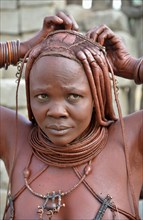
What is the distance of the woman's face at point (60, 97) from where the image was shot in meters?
1.13

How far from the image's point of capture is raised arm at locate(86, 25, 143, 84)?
4.13 ft

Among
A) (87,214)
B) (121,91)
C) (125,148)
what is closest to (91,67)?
(125,148)

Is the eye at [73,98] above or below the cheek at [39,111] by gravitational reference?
above

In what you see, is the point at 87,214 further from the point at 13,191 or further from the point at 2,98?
the point at 2,98

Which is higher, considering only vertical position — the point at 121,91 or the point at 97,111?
the point at 97,111

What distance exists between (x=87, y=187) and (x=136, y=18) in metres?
1.95

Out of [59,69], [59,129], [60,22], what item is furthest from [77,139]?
[60,22]

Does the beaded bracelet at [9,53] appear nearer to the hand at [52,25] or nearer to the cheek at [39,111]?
the hand at [52,25]

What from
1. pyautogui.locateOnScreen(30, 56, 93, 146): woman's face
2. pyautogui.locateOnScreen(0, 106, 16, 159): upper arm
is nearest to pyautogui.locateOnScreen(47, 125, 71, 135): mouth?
pyautogui.locateOnScreen(30, 56, 93, 146): woman's face

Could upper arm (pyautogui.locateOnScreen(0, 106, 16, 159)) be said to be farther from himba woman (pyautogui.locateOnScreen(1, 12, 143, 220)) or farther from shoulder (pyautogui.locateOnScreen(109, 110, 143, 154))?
shoulder (pyautogui.locateOnScreen(109, 110, 143, 154))

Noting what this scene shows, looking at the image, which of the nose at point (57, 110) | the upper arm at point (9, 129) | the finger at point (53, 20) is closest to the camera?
the nose at point (57, 110)

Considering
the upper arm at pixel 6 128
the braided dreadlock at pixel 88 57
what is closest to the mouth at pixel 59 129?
the braided dreadlock at pixel 88 57

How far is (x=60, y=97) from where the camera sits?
3.73 ft

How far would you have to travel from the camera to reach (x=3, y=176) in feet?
7.12
